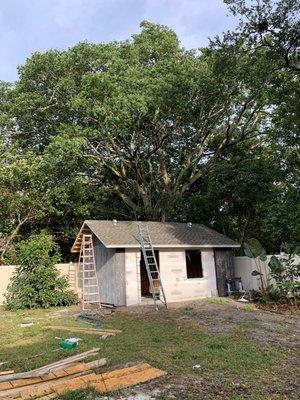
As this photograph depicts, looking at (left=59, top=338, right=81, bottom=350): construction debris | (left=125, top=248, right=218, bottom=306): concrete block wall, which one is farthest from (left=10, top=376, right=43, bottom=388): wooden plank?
(left=125, top=248, right=218, bottom=306): concrete block wall

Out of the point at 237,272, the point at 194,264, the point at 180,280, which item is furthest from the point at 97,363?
the point at 194,264

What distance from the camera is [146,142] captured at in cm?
2553

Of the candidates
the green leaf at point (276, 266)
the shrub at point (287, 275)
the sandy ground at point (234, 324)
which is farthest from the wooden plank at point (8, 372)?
the green leaf at point (276, 266)

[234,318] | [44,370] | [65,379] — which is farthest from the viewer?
[234,318]

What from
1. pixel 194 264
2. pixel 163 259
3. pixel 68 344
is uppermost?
pixel 163 259

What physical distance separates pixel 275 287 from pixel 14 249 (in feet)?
47.1

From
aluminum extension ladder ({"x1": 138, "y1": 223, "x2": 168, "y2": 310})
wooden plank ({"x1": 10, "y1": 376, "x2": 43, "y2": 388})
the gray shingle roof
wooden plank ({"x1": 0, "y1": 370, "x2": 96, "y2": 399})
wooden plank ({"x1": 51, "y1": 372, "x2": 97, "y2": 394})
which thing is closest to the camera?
wooden plank ({"x1": 0, "y1": 370, "x2": 96, "y2": 399})

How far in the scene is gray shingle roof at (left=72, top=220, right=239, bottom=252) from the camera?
53.5 feet

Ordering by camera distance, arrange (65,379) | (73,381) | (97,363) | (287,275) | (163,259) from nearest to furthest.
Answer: (73,381) < (65,379) < (97,363) < (287,275) < (163,259)

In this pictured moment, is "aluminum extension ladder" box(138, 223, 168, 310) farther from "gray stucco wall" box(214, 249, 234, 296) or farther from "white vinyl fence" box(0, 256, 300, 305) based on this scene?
"white vinyl fence" box(0, 256, 300, 305)

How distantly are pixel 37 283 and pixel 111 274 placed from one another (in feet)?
10.8

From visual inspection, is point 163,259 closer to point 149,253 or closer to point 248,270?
point 149,253

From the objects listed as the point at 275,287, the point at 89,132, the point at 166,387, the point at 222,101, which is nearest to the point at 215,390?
the point at 166,387

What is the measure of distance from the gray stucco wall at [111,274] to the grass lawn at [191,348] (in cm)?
214
